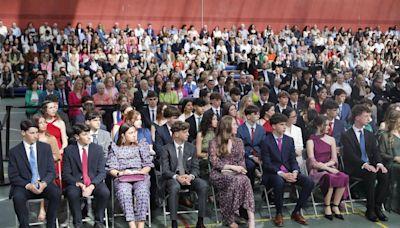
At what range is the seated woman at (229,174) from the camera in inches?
253

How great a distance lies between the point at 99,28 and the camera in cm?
2150

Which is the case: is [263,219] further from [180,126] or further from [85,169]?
[85,169]

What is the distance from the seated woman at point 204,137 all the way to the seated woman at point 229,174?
53cm

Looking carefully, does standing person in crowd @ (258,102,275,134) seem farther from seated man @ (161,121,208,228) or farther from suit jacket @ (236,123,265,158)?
seated man @ (161,121,208,228)

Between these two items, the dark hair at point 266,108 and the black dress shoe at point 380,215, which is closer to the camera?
→ the black dress shoe at point 380,215

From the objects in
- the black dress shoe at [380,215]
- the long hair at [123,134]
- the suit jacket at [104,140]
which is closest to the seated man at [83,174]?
the long hair at [123,134]

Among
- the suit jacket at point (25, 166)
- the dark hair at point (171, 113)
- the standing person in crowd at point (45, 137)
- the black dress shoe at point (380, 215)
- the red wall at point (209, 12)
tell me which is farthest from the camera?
the red wall at point (209, 12)

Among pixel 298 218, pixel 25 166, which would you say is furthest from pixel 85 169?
pixel 298 218

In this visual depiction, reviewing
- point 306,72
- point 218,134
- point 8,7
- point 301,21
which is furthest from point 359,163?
point 301,21

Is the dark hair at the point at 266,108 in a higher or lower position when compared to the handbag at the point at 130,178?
higher

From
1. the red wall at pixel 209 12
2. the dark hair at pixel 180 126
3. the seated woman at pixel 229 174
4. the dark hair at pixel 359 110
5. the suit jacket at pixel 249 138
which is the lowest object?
the seated woman at pixel 229 174

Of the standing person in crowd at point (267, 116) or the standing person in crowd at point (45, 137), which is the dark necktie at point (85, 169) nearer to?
the standing person in crowd at point (45, 137)

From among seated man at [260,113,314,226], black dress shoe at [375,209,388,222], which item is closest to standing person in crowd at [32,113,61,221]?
seated man at [260,113,314,226]

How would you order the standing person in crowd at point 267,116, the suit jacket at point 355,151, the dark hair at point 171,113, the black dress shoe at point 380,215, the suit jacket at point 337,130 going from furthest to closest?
the standing person in crowd at point 267,116, the suit jacket at point 337,130, the dark hair at point 171,113, the suit jacket at point 355,151, the black dress shoe at point 380,215
